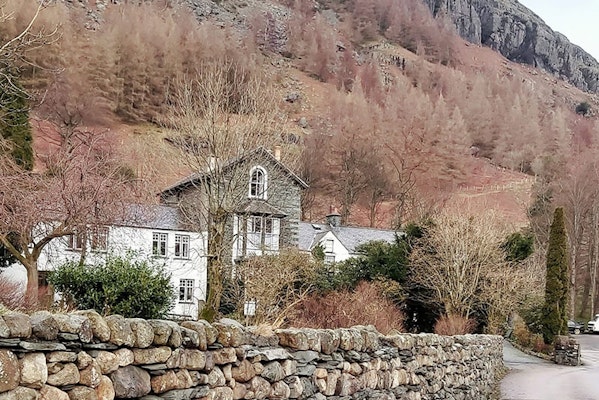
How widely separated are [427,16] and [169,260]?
13076 cm

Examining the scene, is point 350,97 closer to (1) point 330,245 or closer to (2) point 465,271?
(1) point 330,245

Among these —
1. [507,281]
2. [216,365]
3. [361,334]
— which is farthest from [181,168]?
[216,365]

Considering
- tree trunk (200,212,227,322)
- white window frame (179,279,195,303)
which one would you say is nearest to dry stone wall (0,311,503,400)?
tree trunk (200,212,227,322)

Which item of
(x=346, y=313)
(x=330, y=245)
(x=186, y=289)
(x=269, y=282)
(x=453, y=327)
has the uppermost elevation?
(x=330, y=245)

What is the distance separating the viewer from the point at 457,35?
517 ft

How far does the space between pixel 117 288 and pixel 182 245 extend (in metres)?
13.6

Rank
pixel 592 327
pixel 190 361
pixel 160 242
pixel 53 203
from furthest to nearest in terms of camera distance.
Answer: pixel 592 327 < pixel 160 242 < pixel 53 203 < pixel 190 361

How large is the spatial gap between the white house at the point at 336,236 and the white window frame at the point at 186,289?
780cm

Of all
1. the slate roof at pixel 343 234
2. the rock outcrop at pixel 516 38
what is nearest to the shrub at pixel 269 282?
the slate roof at pixel 343 234

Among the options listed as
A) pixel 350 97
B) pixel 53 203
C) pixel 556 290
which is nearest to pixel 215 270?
pixel 53 203

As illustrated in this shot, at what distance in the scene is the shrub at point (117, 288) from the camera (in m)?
15.7

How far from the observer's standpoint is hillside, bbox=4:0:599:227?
47062mm

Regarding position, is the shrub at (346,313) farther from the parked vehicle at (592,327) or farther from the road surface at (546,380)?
the parked vehicle at (592,327)

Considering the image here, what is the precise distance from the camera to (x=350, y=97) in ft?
302
